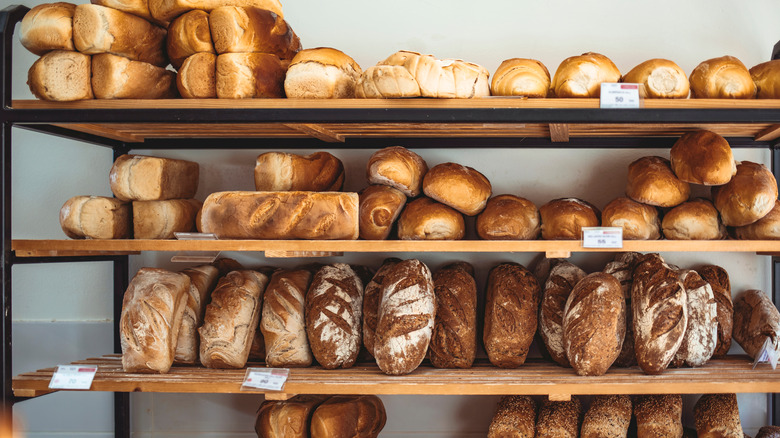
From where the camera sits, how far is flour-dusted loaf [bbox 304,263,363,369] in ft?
6.73

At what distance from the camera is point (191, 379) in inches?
77.5

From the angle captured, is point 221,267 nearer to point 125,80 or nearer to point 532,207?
point 125,80

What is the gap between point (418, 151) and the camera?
8.21ft

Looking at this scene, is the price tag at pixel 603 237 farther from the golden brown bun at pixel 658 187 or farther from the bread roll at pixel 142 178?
the bread roll at pixel 142 178

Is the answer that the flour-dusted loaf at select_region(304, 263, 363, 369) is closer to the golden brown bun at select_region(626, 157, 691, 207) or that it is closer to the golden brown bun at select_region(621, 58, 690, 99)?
the golden brown bun at select_region(626, 157, 691, 207)

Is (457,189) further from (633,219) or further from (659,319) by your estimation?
(659,319)

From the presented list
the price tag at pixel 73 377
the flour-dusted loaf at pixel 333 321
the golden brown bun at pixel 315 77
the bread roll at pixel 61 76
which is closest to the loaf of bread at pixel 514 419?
the flour-dusted loaf at pixel 333 321

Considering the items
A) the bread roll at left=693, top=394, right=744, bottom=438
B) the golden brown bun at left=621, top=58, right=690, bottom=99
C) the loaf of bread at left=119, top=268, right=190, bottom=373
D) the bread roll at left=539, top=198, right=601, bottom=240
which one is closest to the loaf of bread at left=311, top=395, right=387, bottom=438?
the loaf of bread at left=119, top=268, right=190, bottom=373

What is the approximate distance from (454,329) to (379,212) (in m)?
0.53

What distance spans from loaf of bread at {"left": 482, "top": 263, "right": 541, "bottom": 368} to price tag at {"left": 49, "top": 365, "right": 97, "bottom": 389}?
146 centimetres

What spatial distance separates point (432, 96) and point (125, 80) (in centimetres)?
109

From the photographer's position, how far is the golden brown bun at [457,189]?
2062 millimetres

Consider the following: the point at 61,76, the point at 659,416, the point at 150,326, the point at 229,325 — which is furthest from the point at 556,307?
the point at 61,76

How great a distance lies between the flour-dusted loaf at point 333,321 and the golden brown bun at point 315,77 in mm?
709
